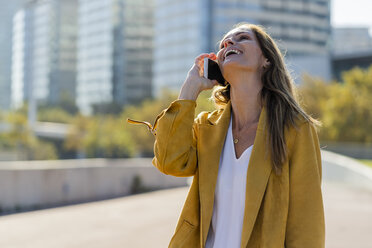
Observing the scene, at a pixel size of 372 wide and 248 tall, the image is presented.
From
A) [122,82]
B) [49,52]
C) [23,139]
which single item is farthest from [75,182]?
[49,52]

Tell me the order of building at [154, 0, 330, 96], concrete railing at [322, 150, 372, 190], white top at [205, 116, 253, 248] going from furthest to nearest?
building at [154, 0, 330, 96] < concrete railing at [322, 150, 372, 190] < white top at [205, 116, 253, 248]

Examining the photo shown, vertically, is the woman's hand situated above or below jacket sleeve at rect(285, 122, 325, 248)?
above

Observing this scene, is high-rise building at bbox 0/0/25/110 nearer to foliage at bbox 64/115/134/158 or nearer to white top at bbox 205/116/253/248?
foliage at bbox 64/115/134/158

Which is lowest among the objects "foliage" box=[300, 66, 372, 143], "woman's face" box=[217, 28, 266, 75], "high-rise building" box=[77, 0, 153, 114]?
"foliage" box=[300, 66, 372, 143]

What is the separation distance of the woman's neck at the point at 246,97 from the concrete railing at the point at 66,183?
9.44 metres

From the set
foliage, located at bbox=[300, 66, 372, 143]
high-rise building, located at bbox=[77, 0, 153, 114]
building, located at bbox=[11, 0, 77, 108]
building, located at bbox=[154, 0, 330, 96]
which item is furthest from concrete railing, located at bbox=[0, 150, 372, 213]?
building, located at bbox=[11, 0, 77, 108]

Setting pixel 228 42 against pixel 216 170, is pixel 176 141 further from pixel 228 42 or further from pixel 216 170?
pixel 228 42

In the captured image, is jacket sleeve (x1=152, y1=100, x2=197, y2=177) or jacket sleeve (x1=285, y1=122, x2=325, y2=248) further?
jacket sleeve (x1=152, y1=100, x2=197, y2=177)

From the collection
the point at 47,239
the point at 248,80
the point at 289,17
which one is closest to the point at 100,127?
the point at 47,239

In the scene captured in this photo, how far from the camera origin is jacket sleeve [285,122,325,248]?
2115 millimetres

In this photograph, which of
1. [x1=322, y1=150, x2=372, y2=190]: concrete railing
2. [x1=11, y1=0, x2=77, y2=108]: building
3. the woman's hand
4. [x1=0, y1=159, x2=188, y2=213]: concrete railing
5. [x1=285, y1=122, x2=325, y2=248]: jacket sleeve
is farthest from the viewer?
[x1=11, y1=0, x2=77, y2=108]: building

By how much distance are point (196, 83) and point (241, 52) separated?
28 cm

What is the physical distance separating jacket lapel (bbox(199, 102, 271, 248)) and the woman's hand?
0.16m

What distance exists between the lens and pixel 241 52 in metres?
Answer: 2.40
